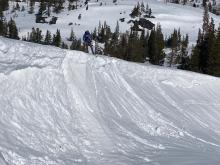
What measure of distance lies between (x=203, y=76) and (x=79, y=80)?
13478 millimetres

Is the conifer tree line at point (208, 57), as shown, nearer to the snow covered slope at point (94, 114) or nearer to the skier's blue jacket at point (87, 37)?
the snow covered slope at point (94, 114)

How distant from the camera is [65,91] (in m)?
22.5

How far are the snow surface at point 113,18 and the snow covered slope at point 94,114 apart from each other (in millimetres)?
131680

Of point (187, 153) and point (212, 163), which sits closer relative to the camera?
point (212, 163)

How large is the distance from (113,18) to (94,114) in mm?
154144

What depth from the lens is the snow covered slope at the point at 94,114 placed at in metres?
17.5

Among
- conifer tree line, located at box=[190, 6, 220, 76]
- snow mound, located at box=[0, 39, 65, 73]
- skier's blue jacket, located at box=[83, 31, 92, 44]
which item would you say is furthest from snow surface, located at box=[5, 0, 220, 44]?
snow mound, located at box=[0, 39, 65, 73]

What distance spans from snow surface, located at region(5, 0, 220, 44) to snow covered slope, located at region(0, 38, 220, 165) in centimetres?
13168

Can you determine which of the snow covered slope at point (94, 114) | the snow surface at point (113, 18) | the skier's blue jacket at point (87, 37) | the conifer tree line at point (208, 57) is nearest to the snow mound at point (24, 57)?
the snow covered slope at point (94, 114)

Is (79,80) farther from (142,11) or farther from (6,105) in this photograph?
(142,11)

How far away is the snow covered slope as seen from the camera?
57.4 feet

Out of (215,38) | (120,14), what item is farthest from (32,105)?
(120,14)

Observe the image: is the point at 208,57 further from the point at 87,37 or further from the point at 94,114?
the point at 94,114

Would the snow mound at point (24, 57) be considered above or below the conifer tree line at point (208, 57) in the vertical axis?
above
